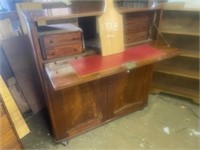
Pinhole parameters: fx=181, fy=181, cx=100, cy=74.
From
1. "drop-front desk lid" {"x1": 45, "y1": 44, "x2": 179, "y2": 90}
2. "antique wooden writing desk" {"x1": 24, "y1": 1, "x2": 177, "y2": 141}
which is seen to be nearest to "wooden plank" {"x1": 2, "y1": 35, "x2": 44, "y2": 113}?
"antique wooden writing desk" {"x1": 24, "y1": 1, "x2": 177, "y2": 141}

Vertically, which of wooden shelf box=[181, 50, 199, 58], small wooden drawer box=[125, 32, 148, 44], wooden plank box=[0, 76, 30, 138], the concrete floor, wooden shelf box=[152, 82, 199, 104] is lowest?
the concrete floor

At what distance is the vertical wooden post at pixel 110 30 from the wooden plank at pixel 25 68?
28.8 inches

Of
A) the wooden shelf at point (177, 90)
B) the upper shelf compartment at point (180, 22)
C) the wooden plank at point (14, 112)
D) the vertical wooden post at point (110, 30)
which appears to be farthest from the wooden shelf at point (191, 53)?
the wooden plank at point (14, 112)

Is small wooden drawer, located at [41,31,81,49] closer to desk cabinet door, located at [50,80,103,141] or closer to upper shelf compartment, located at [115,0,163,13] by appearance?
desk cabinet door, located at [50,80,103,141]

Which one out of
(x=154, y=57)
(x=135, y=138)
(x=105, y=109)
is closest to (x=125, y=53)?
(x=154, y=57)

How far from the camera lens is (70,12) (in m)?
1.19

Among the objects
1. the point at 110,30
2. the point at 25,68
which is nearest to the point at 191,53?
the point at 110,30

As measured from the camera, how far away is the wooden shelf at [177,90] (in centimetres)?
199

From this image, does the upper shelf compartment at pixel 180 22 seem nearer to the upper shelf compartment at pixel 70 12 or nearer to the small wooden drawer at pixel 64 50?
the upper shelf compartment at pixel 70 12

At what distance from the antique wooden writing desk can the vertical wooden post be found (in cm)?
2

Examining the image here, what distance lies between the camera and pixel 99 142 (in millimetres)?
1607

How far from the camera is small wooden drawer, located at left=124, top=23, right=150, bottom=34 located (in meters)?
1.47

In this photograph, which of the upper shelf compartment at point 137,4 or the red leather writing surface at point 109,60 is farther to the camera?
the upper shelf compartment at point 137,4

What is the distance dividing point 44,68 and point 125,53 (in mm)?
601
